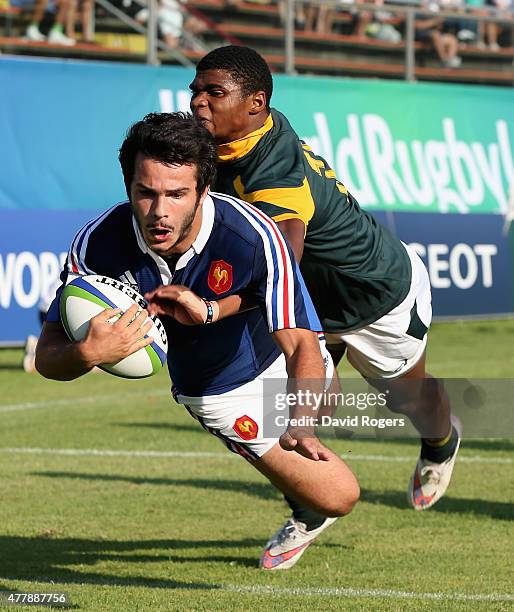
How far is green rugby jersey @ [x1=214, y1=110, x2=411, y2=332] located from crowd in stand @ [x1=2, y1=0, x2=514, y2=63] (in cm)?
1115

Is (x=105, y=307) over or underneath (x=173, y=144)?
underneath

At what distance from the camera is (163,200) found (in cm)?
523

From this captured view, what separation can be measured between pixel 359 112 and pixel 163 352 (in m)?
13.8

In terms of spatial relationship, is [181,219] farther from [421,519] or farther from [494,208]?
[494,208]

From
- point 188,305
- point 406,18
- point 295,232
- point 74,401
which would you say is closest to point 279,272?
point 188,305

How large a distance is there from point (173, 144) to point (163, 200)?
0.74ft

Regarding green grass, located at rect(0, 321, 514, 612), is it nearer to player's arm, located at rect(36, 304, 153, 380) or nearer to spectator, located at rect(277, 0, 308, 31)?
player's arm, located at rect(36, 304, 153, 380)

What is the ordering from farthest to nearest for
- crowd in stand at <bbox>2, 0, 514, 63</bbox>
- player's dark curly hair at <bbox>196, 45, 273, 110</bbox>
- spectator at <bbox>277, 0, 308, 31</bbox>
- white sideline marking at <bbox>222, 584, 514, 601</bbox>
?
spectator at <bbox>277, 0, 308, 31</bbox>, crowd in stand at <bbox>2, 0, 514, 63</bbox>, player's dark curly hair at <bbox>196, 45, 273, 110</bbox>, white sideline marking at <bbox>222, 584, 514, 601</bbox>

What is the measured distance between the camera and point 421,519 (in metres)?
7.67

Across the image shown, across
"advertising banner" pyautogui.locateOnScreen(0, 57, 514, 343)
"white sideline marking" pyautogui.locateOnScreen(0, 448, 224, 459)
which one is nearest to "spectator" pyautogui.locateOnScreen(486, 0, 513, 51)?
"advertising banner" pyautogui.locateOnScreen(0, 57, 514, 343)

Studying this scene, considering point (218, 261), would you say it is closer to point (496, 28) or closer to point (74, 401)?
point (74, 401)

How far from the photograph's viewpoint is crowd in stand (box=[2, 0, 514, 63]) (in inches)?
690

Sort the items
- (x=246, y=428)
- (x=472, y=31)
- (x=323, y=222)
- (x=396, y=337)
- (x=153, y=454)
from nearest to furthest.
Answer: (x=246, y=428)
(x=323, y=222)
(x=396, y=337)
(x=153, y=454)
(x=472, y=31)

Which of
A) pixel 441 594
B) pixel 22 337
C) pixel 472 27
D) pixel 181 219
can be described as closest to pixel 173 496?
pixel 441 594
